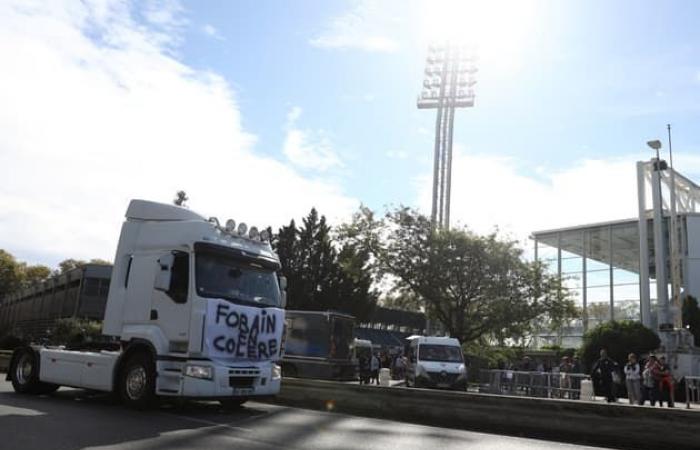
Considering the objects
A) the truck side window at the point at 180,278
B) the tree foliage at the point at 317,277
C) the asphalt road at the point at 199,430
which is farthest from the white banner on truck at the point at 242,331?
the tree foliage at the point at 317,277

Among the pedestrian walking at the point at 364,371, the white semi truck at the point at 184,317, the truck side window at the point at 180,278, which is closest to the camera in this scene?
the white semi truck at the point at 184,317

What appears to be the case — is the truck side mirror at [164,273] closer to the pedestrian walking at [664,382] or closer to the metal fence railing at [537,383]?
the pedestrian walking at [664,382]

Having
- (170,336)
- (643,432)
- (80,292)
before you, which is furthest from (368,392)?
(80,292)

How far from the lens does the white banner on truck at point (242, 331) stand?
10602mm

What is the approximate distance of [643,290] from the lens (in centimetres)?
4688

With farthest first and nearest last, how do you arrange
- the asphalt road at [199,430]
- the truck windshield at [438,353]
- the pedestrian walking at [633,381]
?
the truck windshield at [438,353] → the pedestrian walking at [633,381] → the asphalt road at [199,430]

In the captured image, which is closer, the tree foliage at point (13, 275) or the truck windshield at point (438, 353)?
the truck windshield at point (438, 353)

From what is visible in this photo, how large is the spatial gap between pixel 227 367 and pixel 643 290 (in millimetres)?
43503

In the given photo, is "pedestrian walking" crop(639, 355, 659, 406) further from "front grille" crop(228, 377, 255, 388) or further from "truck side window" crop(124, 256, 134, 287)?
"truck side window" crop(124, 256, 134, 287)

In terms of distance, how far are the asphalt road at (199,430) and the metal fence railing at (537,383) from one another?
538 inches

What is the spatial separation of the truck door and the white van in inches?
624

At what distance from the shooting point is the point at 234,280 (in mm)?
11336

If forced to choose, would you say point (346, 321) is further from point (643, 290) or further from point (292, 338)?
point (643, 290)

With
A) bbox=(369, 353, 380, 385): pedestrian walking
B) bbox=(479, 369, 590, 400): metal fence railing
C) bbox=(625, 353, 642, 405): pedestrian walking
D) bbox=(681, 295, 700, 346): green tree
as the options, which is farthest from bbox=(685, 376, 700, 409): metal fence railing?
bbox=(681, 295, 700, 346): green tree
